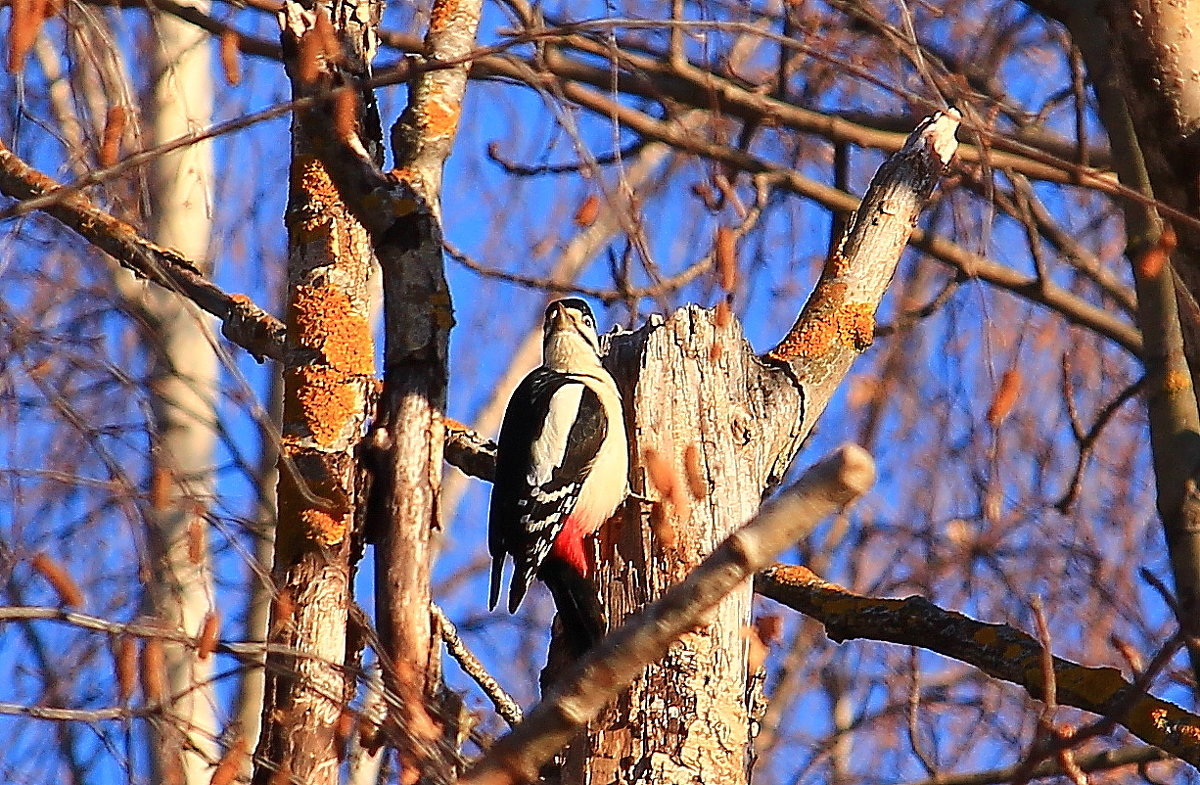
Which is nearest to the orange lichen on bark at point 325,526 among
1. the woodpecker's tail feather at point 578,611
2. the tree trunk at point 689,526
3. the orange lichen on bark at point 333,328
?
the orange lichen on bark at point 333,328

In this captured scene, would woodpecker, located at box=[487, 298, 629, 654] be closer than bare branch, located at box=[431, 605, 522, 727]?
No

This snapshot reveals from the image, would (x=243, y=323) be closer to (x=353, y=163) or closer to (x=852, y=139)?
(x=353, y=163)

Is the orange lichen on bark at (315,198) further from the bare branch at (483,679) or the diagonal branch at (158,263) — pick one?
the bare branch at (483,679)

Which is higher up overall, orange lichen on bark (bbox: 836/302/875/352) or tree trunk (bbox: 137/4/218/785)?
tree trunk (bbox: 137/4/218/785)

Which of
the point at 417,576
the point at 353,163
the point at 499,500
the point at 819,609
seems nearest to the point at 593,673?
the point at 417,576

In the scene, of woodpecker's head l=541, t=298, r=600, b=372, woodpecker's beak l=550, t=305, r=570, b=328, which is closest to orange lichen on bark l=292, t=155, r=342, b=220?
woodpecker's head l=541, t=298, r=600, b=372

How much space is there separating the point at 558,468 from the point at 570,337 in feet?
2.56

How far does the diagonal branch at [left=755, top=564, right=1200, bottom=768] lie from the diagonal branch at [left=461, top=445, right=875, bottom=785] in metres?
1.70

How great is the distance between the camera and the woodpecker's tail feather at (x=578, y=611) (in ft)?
11.3

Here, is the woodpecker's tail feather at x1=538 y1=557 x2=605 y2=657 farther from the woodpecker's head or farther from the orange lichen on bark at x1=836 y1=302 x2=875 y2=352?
the woodpecker's head

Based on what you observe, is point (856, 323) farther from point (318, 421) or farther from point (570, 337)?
point (570, 337)

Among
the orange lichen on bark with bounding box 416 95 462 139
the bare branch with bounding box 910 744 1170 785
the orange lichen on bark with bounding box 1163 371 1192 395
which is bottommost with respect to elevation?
the bare branch with bounding box 910 744 1170 785

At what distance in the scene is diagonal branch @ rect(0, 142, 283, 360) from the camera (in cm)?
309

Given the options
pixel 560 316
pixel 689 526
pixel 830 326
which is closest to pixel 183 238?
pixel 560 316
